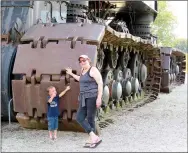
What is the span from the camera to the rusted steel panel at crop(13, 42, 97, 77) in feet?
16.0

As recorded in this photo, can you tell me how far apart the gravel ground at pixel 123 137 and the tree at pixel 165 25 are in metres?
30.9

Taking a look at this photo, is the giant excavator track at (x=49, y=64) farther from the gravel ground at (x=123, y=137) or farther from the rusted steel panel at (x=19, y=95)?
the gravel ground at (x=123, y=137)

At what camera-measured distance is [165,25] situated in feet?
124

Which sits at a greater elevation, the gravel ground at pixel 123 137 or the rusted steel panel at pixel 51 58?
the rusted steel panel at pixel 51 58

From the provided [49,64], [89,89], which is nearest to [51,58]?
[49,64]

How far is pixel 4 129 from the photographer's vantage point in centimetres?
550

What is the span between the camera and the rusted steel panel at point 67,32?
5.08 metres

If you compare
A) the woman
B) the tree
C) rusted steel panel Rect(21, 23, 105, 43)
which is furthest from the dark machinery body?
the tree

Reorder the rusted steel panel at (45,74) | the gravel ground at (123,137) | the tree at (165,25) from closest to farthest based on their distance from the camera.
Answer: the gravel ground at (123,137)
the rusted steel panel at (45,74)
the tree at (165,25)

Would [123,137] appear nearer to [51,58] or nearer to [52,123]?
[52,123]

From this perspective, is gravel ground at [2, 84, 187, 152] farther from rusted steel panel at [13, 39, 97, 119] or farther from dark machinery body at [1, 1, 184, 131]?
rusted steel panel at [13, 39, 97, 119]

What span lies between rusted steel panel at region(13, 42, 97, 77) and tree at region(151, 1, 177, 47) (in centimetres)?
3218

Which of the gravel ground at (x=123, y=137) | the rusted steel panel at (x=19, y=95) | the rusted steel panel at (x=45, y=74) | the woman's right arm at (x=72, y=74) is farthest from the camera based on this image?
the rusted steel panel at (x=19, y=95)

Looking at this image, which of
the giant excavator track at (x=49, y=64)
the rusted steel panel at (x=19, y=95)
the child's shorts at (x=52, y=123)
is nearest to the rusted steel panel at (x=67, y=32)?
the giant excavator track at (x=49, y=64)
